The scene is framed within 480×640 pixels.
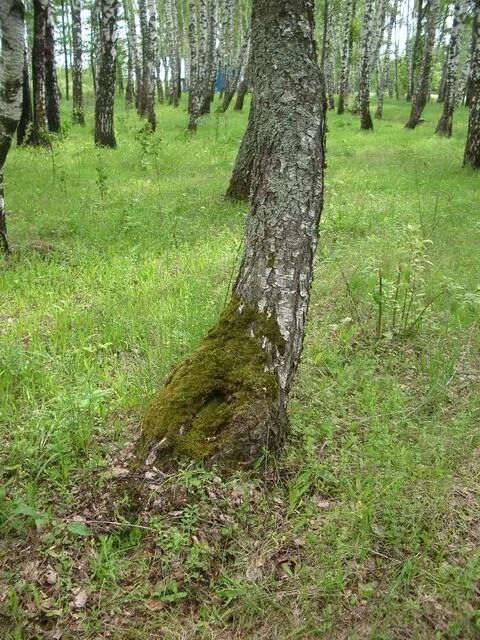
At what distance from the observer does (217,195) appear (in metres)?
9.40

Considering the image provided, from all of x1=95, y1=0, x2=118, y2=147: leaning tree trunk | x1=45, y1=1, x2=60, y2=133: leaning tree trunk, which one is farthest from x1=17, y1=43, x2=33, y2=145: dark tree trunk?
x1=95, y1=0, x2=118, y2=147: leaning tree trunk

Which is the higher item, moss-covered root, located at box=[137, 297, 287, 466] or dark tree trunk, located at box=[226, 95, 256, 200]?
dark tree trunk, located at box=[226, 95, 256, 200]

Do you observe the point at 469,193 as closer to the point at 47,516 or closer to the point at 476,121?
the point at 476,121

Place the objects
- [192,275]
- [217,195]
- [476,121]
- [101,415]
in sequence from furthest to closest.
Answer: [476,121] < [217,195] < [192,275] < [101,415]

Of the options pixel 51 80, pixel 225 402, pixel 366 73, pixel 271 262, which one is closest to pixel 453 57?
pixel 366 73

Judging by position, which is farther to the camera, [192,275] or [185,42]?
[185,42]

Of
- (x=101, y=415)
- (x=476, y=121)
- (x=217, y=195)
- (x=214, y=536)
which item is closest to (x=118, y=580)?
(x=214, y=536)

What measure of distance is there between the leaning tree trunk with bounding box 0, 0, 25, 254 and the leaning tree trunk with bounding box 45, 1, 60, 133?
9855 millimetres

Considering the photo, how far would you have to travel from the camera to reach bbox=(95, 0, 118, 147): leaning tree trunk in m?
12.9

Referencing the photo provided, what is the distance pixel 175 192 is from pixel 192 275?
421cm

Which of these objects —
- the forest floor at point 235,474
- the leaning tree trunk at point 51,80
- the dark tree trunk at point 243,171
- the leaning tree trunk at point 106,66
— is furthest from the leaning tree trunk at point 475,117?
the leaning tree trunk at point 51,80

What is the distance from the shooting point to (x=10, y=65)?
5.50 meters

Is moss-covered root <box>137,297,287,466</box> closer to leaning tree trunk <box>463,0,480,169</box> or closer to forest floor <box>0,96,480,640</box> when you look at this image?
forest floor <box>0,96,480,640</box>

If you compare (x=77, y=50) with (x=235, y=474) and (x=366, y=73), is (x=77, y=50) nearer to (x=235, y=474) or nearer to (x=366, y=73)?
(x=366, y=73)
